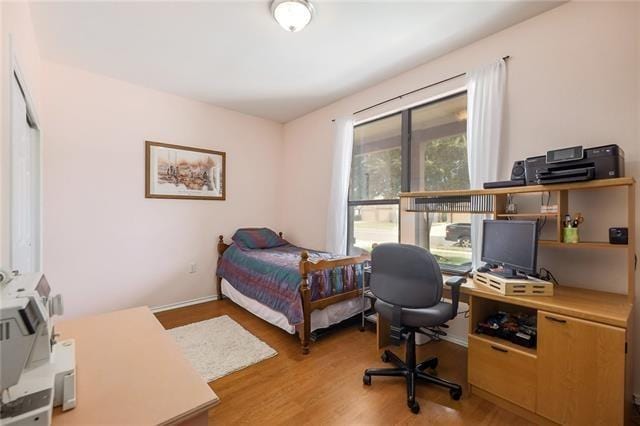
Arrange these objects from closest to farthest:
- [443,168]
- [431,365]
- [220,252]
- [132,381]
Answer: [132,381] → [431,365] → [443,168] → [220,252]

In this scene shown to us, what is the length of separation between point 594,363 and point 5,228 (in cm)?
300

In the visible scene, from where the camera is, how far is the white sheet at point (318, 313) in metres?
2.56

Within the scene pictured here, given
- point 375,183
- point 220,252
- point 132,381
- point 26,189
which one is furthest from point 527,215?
point 26,189

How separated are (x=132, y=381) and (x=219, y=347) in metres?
1.72

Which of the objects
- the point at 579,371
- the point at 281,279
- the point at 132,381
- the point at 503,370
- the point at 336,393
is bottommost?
the point at 336,393

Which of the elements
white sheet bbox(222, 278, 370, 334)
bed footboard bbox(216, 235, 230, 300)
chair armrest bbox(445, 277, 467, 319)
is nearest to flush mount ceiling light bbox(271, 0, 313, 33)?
chair armrest bbox(445, 277, 467, 319)

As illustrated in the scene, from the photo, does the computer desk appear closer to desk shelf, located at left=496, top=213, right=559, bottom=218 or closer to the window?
desk shelf, located at left=496, top=213, right=559, bottom=218

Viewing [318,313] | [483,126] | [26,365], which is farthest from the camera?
[318,313]

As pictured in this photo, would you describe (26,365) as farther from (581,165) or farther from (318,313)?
(581,165)

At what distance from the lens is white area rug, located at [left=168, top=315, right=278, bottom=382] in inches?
84.9

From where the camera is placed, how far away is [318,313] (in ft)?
8.50

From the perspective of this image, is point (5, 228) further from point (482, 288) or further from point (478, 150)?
point (478, 150)

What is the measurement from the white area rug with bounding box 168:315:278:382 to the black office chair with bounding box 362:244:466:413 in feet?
3.23

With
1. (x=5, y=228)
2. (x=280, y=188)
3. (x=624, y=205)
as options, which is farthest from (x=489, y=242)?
(x=280, y=188)
